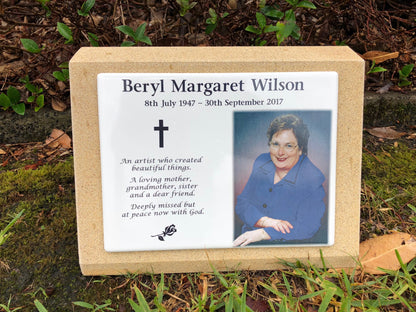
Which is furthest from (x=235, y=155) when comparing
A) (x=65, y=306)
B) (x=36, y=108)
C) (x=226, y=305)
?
(x=36, y=108)

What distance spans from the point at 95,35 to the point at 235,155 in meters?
0.94

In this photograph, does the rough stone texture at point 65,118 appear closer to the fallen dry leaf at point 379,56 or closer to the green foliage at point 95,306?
the fallen dry leaf at point 379,56

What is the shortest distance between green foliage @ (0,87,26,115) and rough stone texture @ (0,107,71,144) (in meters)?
0.08

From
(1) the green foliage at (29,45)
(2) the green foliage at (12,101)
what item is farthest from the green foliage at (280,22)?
(2) the green foliage at (12,101)

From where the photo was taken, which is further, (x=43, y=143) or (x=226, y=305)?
(x=43, y=143)

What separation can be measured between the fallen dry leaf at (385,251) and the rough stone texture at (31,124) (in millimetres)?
1555

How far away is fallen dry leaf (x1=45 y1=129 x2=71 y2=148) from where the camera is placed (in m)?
2.12

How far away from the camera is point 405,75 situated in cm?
220

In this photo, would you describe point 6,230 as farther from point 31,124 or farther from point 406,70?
point 406,70

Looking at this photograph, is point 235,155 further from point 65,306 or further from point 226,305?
point 65,306

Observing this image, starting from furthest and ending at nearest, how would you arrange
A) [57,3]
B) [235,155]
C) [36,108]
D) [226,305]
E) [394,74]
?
[394,74] → [36,108] → [57,3] → [235,155] → [226,305]

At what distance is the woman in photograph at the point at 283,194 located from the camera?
4.55 ft

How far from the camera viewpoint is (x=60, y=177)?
1.86 meters

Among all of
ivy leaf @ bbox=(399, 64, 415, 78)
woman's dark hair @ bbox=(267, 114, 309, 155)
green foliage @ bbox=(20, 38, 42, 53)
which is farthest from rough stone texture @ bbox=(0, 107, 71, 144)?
ivy leaf @ bbox=(399, 64, 415, 78)
